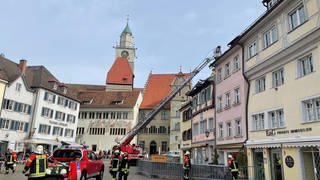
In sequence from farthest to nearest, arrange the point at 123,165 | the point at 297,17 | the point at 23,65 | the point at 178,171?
the point at 23,65 → the point at 178,171 → the point at 123,165 → the point at 297,17

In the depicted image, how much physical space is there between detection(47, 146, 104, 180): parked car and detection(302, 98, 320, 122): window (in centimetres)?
1212

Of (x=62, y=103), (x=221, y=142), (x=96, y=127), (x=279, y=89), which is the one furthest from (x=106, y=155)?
(x=279, y=89)

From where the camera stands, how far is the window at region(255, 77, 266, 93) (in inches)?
799

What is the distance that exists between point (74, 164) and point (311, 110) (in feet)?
41.4

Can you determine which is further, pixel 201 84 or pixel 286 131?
pixel 201 84

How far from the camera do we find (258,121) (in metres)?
20.4

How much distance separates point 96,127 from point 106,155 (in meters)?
8.38

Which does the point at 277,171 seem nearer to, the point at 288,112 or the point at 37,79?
the point at 288,112

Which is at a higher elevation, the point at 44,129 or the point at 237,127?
the point at 44,129

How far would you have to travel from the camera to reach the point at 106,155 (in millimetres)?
60125

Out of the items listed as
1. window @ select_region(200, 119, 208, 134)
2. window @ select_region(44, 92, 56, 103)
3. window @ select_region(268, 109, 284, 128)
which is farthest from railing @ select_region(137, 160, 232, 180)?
window @ select_region(44, 92, 56, 103)

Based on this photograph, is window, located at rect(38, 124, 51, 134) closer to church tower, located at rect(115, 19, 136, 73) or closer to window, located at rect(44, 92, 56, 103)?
window, located at rect(44, 92, 56, 103)

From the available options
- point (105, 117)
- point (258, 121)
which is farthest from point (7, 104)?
point (258, 121)

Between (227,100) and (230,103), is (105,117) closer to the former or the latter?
(227,100)
